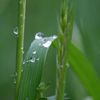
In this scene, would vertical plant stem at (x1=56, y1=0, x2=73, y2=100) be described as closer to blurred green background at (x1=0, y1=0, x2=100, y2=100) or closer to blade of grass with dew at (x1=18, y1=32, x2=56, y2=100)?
blade of grass with dew at (x1=18, y1=32, x2=56, y2=100)

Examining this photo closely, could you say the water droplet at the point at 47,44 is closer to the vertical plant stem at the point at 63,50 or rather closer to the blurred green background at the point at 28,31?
the vertical plant stem at the point at 63,50

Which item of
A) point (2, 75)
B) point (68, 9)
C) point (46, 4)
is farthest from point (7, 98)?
point (68, 9)

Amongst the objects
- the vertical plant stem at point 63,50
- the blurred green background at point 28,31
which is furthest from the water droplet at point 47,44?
the blurred green background at point 28,31

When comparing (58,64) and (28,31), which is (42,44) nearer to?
(58,64)

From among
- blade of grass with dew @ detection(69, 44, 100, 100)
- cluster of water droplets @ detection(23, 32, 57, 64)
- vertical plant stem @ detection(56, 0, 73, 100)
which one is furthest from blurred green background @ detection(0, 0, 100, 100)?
vertical plant stem @ detection(56, 0, 73, 100)

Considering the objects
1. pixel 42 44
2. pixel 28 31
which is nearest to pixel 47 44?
pixel 42 44

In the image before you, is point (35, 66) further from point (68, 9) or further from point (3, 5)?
point (3, 5)
